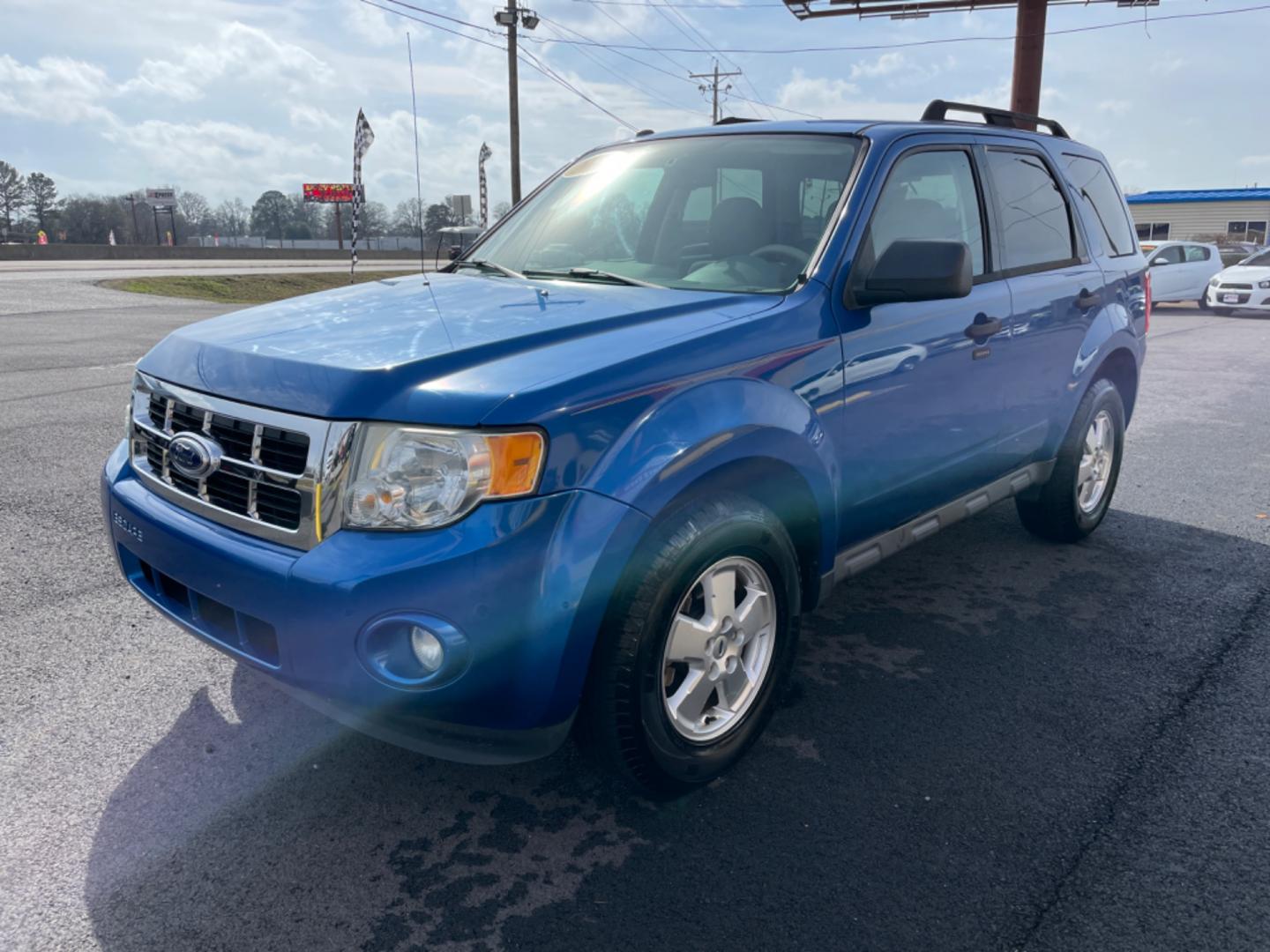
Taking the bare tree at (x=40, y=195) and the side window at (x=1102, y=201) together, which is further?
the bare tree at (x=40, y=195)

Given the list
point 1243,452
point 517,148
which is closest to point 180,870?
point 1243,452

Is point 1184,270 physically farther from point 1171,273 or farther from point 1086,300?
point 1086,300

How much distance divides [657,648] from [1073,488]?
10.2 ft

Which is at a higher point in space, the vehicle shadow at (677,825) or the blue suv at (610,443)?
the blue suv at (610,443)

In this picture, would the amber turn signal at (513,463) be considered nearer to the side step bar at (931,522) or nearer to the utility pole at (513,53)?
the side step bar at (931,522)

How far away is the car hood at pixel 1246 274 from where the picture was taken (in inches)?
788

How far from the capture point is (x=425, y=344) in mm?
2551

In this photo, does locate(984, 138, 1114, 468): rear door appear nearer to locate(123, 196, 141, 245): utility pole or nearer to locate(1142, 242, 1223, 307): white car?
locate(1142, 242, 1223, 307): white car

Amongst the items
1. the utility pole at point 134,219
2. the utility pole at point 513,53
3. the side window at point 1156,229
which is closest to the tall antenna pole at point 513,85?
the utility pole at point 513,53

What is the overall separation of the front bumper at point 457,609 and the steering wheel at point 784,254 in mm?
1286

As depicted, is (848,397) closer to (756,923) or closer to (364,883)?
(756,923)

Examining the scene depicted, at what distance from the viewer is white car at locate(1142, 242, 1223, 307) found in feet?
A: 69.2

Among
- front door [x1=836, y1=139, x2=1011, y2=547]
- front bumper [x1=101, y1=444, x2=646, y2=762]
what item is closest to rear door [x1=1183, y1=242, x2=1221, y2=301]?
front door [x1=836, y1=139, x2=1011, y2=547]

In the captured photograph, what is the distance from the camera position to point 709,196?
12.0ft
